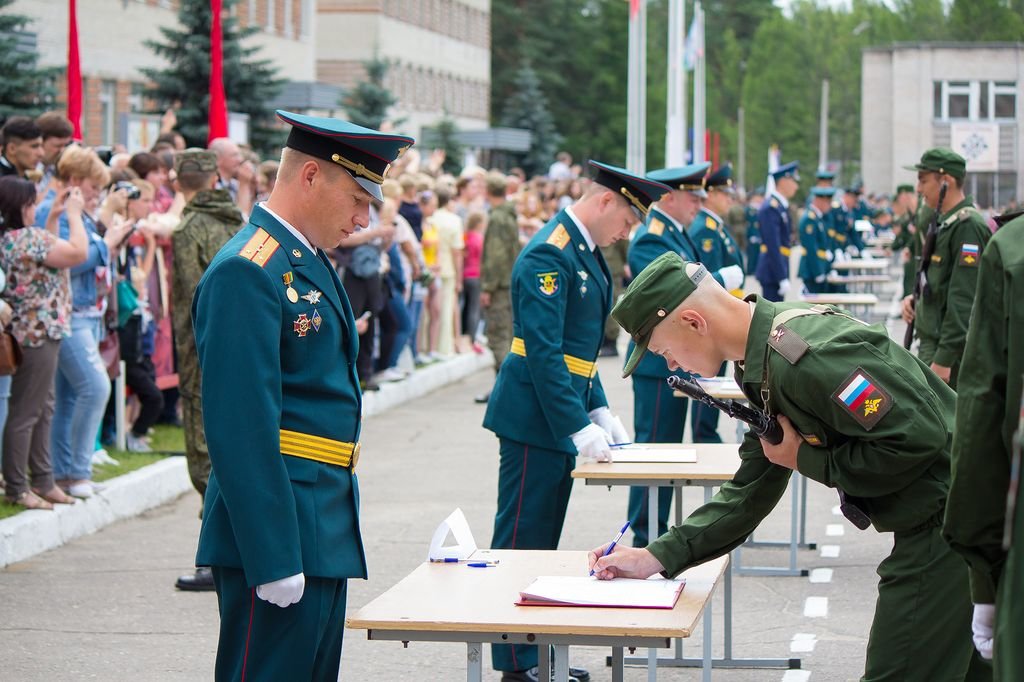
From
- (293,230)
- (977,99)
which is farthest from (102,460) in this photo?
(977,99)

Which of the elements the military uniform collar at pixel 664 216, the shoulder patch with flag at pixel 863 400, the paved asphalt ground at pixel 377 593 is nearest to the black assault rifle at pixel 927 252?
the paved asphalt ground at pixel 377 593

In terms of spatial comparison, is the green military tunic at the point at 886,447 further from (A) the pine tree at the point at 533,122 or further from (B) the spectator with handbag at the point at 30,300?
(A) the pine tree at the point at 533,122

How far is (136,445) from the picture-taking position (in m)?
11.9

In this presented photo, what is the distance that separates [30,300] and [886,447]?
6222 millimetres

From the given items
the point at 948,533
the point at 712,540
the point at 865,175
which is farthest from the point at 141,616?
the point at 865,175

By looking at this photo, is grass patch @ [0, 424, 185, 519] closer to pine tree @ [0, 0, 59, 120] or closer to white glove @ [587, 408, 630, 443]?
white glove @ [587, 408, 630, 443]

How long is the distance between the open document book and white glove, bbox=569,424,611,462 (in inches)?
76.0

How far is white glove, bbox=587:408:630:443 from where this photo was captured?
7176 mm

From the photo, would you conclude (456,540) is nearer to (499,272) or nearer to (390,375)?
(499,272)

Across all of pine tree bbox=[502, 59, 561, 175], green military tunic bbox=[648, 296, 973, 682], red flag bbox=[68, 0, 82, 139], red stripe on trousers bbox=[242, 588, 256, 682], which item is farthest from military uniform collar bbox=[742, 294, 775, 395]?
pine tree bbox=[502, 59, 561, 175]

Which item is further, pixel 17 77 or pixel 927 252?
pixel 17 77

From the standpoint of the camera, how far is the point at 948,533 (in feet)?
10.4

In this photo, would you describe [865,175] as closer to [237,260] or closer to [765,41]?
[765,41]

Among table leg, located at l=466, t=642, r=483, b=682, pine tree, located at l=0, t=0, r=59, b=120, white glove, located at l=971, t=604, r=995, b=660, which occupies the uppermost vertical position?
pine tree, located at l=0, t=0, r=59, b=120
